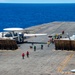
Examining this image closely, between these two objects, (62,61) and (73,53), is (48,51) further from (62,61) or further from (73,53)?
(62,61)

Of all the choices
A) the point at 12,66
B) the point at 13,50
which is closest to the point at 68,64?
the point at 12,66

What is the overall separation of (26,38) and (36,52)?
25.4 meters

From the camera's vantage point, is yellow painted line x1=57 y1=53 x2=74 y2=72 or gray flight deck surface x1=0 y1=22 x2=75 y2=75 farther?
yellow painted line x1=57 y1=53 x2=74 y2=72

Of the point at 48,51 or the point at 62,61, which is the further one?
the point at 48,51

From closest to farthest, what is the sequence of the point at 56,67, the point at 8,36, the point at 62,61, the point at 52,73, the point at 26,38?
1. the point at 52,73
2. the point at 56,67
3. the point at 62,61
4. the point at 8,36
5. the point at 26,38

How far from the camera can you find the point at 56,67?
62.6 metres

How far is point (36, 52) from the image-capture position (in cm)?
7862

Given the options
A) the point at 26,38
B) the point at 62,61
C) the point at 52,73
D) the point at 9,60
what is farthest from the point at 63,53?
the point at 26,38

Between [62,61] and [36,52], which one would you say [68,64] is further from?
[36,52]

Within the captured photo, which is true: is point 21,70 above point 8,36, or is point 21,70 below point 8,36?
below

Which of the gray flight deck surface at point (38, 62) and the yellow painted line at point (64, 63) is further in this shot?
the yellow painted line at point (64, 63)

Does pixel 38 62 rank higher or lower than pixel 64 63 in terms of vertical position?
higher

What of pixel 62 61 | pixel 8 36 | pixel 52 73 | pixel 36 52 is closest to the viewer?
pixel 52 73

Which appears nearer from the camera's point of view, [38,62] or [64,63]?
[64,63]
